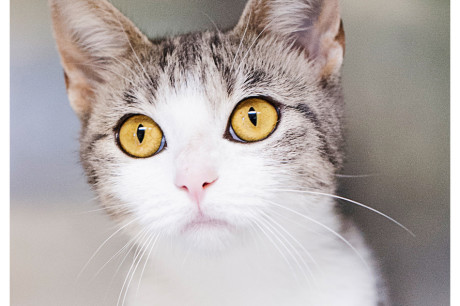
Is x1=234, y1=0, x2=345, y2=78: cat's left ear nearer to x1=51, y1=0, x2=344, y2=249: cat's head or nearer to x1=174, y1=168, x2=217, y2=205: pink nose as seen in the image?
x1=51, y1=0, x2=344, y2=249: cat's head

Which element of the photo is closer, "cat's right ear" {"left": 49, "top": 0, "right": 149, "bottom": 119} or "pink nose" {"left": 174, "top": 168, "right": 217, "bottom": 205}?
"pink nose" {"left": 174, "top": 168, "right": 217, "bottom": 205}

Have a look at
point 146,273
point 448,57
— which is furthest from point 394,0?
point 146,273

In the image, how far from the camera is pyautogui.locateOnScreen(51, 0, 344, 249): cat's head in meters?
0.76

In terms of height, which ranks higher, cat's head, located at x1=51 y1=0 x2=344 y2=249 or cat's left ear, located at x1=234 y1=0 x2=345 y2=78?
cat's left ear, located at x1=234 y1=0 x2=345 y2=78

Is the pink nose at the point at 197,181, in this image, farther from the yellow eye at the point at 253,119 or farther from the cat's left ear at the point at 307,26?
the cat's left ear at the point at 307,26

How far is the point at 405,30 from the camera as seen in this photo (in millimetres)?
924

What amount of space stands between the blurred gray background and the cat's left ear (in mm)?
43

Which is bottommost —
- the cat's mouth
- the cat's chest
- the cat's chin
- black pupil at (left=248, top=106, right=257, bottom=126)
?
the cat's chest

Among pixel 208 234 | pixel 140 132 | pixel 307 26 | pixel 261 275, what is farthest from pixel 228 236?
pixel 307 26

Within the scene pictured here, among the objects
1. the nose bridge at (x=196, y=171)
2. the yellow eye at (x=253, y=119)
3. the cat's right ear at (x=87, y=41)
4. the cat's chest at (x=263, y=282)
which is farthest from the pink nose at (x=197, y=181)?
the cat's right ear at (x=87, y=41)

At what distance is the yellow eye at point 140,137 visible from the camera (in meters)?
0.83

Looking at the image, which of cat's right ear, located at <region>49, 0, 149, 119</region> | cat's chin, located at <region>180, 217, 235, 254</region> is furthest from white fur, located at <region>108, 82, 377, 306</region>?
cat's right ear, located at <region>49, 0, 149, 119</region>

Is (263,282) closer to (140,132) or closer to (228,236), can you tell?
(228,236)

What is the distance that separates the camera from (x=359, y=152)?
2.95 ft
